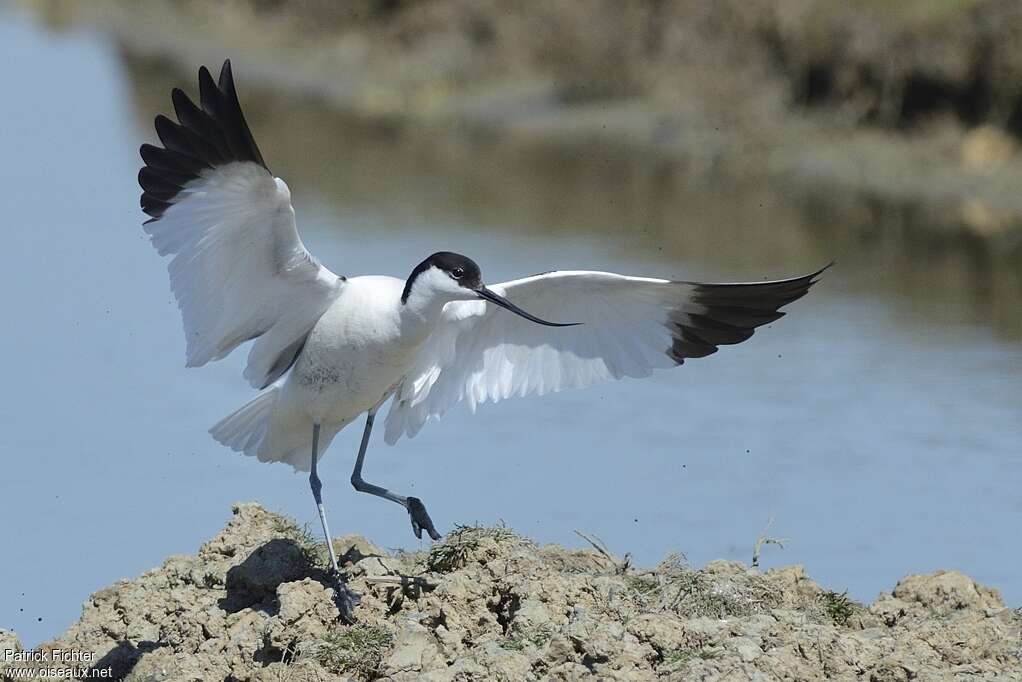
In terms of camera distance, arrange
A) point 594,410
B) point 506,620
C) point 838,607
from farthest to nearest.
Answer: point 594,410
point 838,607
point 506,620

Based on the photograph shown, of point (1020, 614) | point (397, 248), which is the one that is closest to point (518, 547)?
point (1020, 614)

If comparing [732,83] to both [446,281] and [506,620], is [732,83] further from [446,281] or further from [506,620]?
[506,620]

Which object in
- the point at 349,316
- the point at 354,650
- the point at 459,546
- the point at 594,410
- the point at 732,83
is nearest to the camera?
the point at 354,650

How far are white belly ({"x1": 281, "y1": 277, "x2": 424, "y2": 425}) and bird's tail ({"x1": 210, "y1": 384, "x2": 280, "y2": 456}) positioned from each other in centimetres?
18

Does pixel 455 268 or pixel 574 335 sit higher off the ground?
pixel 455 268

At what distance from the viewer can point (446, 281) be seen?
21.2 ft

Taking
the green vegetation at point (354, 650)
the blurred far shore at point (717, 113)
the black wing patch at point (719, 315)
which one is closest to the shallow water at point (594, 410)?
the blurred far shore at point (717, 113)

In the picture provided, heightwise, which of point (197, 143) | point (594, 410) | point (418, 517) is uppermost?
point (197, 143)

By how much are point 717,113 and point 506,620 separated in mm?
10962

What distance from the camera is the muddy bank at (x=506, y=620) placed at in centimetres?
555

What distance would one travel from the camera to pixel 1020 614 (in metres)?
6.51

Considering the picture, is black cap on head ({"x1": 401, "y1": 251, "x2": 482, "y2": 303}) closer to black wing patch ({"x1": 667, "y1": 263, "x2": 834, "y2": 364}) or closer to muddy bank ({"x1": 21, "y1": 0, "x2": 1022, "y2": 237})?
black wing patch ({"x1": 667, "y1": 263, "x2": 834, "y2": 364})

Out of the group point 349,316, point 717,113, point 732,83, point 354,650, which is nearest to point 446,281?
point 349,316

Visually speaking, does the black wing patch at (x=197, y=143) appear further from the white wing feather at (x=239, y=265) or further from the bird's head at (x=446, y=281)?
the bird's head at (x=446, y=281)
